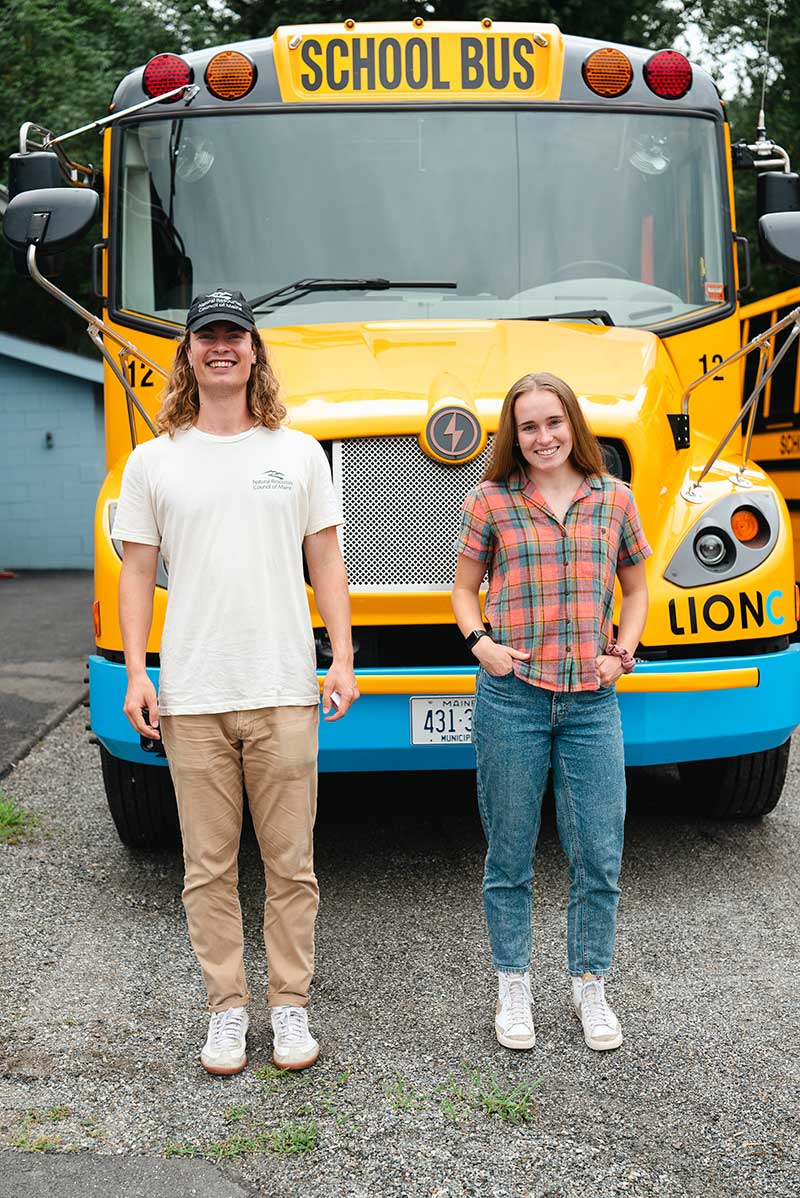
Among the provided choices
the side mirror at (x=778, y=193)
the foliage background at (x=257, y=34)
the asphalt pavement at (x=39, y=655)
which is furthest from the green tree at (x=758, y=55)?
the side mirror at (x=778, y=193)

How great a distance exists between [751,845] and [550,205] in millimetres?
2483

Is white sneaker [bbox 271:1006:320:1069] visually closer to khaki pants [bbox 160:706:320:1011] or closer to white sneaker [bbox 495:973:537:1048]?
khaki pants [bbox 160:706:320:1011]

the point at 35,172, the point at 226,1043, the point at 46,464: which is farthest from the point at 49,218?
→ the point at 46,464

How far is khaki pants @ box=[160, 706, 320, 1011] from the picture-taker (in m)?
3.24

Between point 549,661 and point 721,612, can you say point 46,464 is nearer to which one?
point 721,612

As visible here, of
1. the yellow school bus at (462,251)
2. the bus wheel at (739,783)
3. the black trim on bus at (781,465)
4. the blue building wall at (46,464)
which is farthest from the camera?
the blue building wall at (46,464)

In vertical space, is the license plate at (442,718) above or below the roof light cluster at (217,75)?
below

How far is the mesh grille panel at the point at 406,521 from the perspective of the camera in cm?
412

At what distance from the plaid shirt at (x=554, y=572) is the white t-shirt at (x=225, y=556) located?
51 cm

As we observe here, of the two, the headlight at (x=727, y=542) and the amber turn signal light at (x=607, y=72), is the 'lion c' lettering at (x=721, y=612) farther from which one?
the amber turn signal light at (x=607, y=72)

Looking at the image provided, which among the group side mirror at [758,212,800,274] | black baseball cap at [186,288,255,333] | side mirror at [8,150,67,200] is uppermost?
side mirror at [8,150,67,200]

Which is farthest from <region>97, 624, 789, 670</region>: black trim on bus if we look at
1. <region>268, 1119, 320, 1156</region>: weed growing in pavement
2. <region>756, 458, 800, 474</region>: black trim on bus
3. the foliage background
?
the foliage background

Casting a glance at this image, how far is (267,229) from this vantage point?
485 cm

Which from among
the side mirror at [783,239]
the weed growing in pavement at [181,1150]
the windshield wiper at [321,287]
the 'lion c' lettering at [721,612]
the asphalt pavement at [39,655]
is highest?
the side mirror at [783,239]
